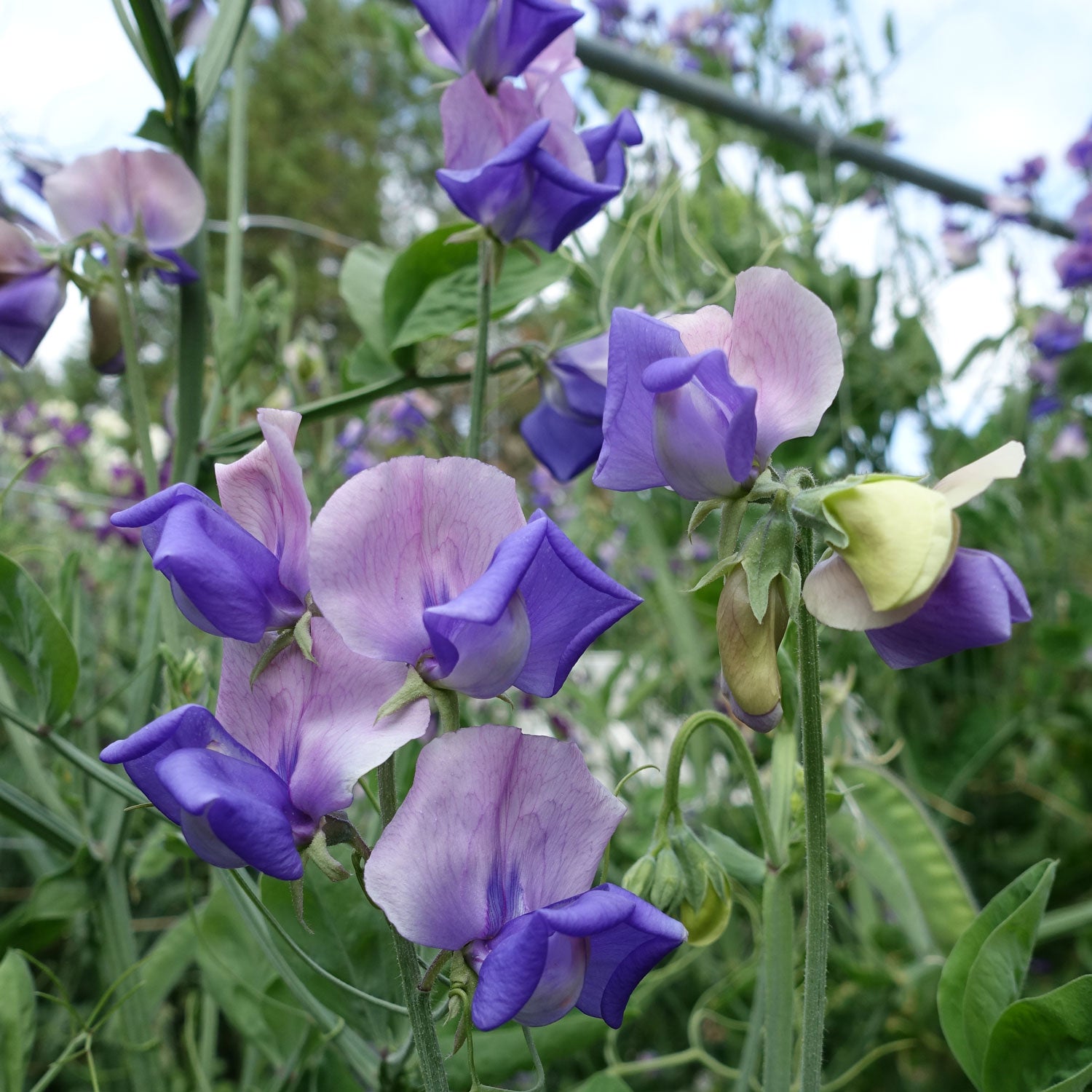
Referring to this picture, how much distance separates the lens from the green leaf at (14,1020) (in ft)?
1.61

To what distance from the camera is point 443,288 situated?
0.61 m

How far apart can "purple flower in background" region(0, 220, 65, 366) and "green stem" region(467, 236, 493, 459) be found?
242 mm

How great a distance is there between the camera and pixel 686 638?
1149 mm

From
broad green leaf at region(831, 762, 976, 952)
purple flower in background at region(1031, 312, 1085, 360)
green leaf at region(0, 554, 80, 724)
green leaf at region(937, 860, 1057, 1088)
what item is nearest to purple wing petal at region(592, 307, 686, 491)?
green leaf at region(937, 860, 1057, 1088)

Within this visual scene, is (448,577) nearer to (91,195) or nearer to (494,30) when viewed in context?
(494,30)

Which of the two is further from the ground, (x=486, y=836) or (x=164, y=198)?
(x=164, y=198)

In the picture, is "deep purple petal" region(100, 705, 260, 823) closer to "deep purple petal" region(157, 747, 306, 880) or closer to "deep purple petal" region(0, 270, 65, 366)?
"deep purple petal" region(157, 747, 306, 880)

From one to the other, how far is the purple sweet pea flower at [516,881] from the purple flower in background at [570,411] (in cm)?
28

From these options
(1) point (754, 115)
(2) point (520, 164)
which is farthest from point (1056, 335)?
(2) point (520, 164)

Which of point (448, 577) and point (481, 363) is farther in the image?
point (481, 363)

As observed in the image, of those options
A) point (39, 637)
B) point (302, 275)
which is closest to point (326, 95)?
point (302, 275)

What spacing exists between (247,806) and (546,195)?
0.31 m

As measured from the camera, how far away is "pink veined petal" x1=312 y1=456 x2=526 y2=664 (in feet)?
0.95

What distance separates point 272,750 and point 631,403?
16 cm
